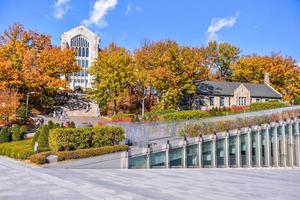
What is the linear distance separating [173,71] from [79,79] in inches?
1207

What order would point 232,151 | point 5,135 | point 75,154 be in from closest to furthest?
point 75,154 → point 232,151 → point 5,135

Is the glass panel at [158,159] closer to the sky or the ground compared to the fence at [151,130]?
closer to the ground

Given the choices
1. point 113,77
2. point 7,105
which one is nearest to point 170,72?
point 113,77

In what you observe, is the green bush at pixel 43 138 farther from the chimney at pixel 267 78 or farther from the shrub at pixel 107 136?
the chimney at pixel 267 78

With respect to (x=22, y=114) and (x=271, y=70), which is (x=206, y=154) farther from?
(x=271, y=70)

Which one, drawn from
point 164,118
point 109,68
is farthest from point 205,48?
point 164,118

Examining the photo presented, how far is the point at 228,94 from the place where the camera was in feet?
197

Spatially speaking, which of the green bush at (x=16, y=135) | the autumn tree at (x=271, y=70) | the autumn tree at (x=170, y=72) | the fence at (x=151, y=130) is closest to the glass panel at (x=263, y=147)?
the fence at (x=151, y=130)

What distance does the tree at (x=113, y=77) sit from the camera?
50.1 metres

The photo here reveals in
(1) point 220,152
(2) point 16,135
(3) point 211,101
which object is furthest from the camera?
(3) point 211,101

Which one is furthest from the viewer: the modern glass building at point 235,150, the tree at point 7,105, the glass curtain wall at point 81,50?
the glass curtain wall at point 81,50

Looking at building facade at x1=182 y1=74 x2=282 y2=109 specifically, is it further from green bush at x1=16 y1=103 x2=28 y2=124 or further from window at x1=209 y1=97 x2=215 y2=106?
green bush at x1=16 y1=103 x2=28 y2=124

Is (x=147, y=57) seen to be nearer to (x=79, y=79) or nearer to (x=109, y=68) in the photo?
(x=109, y=68)

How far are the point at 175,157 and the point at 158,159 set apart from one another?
4.53 ft
